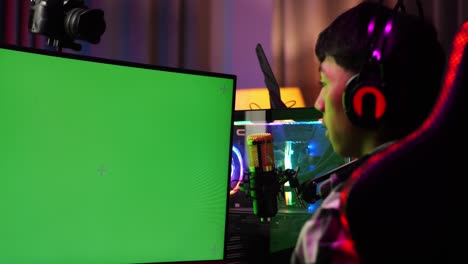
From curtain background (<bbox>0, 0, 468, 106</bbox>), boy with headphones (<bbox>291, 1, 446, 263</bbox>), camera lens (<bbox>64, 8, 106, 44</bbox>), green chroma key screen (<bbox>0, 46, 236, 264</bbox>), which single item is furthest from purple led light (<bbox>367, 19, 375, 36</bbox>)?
curtain background (<bbox>0, 0, 468, 106</bbox>)

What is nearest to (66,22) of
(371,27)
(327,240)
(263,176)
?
(263,176)

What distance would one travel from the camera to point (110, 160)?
91 centimetres

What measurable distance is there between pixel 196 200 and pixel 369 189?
0.56 m

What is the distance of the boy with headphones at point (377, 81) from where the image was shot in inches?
23.4

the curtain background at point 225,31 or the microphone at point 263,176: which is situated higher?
the curtain background at point 225,31

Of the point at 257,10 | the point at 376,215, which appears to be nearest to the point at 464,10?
the point at 257,10

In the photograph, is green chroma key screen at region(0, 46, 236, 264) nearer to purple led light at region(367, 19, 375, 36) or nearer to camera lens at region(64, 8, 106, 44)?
camera lens at region(64, 8, 106, 44)

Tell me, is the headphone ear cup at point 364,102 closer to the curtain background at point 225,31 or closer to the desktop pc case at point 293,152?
the desktop pc case at point 293,152

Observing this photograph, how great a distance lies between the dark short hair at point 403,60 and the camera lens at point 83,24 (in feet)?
2.14

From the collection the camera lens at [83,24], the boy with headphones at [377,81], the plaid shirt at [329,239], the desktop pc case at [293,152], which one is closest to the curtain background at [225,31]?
the desktop pc case at [293,152]

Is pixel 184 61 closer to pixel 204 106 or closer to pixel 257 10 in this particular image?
pixel 257 10

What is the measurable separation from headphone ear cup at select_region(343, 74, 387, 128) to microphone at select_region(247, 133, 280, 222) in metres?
0.49

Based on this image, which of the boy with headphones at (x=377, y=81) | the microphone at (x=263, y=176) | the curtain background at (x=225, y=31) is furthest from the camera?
the curtain background at (x=225, y=31)

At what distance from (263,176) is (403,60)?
0.57m
